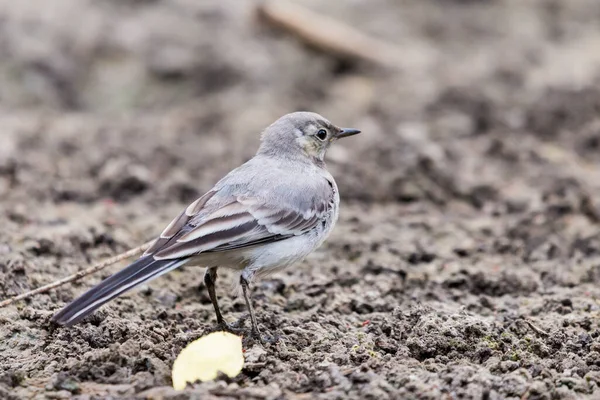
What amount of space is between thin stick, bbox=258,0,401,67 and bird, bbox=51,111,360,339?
6996 mm

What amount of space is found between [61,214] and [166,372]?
13.5 feet

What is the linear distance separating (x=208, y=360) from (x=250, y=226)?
117 cm

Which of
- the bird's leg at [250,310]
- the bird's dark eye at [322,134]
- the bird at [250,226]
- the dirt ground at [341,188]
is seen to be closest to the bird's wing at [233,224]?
the bird at [250,226]

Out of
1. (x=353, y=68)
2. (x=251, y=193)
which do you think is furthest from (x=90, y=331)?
(x=353, y=68)

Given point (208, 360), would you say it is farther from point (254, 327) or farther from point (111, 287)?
point (254, 327)

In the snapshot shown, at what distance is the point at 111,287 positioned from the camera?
4879mm

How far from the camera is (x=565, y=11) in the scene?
16062mm

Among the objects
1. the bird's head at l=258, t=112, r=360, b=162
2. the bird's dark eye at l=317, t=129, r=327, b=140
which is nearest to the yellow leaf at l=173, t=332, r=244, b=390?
the bird's head at l=258, t=112, r=360, b=162

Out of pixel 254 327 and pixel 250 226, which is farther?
pixel 250 226

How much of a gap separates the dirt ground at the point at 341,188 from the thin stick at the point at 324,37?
0.68ft

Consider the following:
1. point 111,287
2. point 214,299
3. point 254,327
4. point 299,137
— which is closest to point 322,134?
point 299,137

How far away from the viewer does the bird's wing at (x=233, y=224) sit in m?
5.38

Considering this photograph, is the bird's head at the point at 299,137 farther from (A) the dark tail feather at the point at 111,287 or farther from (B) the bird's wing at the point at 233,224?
(A) the dark tail feather at the point at 111,287

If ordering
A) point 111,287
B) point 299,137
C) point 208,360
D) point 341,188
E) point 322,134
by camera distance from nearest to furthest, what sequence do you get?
point 208,360, point 111,287, point 299,137, point 322,134, point 341,188
